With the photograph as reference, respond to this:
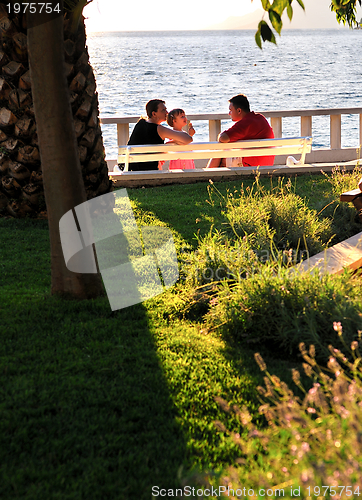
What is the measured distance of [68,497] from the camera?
1809 millimetres

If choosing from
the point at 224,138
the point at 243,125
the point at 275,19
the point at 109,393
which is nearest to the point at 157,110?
the point at 224,138

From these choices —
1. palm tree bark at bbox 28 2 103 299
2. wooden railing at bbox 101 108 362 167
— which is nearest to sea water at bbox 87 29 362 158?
wooden railing at bbox 101 108 362 167

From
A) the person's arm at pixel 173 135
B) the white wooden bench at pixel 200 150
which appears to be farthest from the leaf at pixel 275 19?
the person's arm at pixel 173 135

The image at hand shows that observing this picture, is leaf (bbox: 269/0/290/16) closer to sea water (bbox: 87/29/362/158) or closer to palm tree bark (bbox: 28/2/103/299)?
palm tree bark (bbox: 28/2/103/299)

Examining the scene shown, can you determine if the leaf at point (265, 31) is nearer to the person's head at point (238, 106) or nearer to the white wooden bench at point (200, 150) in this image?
the white wooden bench at point (200, 150)

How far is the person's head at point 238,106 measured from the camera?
271 inches

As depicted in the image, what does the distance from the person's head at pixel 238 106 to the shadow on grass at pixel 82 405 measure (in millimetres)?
4372

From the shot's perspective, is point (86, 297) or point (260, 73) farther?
point (260, 73)

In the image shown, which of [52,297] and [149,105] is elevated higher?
[149,105]

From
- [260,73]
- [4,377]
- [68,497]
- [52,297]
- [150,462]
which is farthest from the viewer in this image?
[260,73]

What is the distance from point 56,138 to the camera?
134 inches

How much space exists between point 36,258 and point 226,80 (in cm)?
5784

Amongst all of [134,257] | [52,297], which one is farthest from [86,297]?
[134,257]

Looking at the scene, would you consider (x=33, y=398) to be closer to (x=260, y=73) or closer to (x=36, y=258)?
(x=36, y=258)
